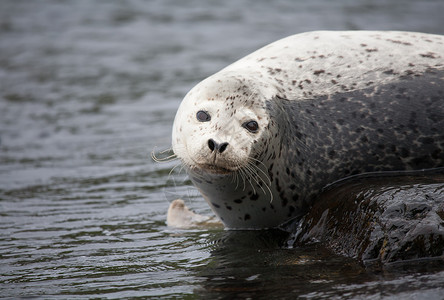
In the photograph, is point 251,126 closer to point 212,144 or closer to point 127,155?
point 212,144

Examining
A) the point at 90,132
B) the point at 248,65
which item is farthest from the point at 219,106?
the point at 90,132

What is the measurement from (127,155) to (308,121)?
10.5ft

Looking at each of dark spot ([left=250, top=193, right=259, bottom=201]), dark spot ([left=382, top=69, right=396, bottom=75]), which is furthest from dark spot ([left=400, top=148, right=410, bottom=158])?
dark spot ([left=250, top=193, right=259, bottom=201])

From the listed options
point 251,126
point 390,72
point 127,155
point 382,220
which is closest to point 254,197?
point 251,126

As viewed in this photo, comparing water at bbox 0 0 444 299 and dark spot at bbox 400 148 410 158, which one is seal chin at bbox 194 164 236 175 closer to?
water at bbox 0 0 444 299

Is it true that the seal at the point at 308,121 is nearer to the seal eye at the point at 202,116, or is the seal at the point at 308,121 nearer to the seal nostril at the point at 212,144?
the seal eye at the point at 202,116

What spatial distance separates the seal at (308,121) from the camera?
529 centimetres

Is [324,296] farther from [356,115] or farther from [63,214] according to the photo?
[63,214]

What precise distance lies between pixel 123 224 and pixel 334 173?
169 centimetres

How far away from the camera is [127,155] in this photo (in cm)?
843

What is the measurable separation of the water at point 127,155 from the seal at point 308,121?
0.38m

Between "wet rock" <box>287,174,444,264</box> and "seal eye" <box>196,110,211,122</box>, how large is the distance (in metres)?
1.00

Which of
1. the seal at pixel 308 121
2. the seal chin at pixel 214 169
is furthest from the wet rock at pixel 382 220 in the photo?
the seal chin at pixel 214 169

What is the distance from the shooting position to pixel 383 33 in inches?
251
